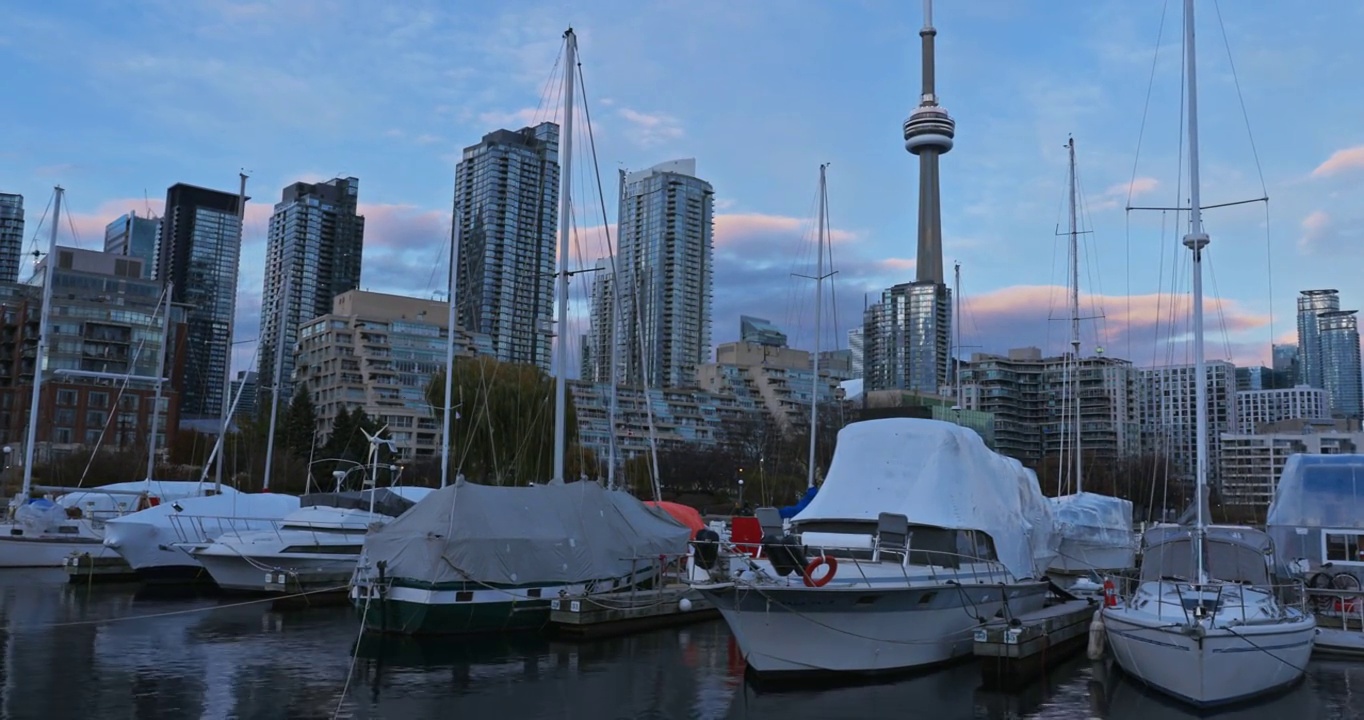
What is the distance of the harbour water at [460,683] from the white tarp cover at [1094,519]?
12.4 meters

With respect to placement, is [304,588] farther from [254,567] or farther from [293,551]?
[254,567]

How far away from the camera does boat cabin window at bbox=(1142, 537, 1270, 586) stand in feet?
73.6

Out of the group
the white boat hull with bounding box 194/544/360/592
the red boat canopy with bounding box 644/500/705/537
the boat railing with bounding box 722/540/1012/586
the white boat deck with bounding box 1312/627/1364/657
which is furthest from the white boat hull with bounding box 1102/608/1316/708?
the white boat hull with bounding box 194/544/360/592

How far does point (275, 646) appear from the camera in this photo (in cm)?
2217

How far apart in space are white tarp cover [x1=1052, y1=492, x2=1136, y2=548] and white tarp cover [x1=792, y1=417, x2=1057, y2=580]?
38.8 feet

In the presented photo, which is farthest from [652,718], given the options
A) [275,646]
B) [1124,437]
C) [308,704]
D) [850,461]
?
[1124,437]

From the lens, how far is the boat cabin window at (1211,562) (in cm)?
2244

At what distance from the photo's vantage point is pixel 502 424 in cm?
6353

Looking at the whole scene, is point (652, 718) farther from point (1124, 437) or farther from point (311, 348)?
point (1124, 437)

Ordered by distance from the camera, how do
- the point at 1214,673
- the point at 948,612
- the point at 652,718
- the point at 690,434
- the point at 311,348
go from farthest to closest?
the point at 690,434 < the point at 311,348 < the point at 948,612 < the point at 1214,673 < the point at 652,718

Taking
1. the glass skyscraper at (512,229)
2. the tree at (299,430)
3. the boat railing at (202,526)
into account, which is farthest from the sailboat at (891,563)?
the glass skyscraper at (512,229)

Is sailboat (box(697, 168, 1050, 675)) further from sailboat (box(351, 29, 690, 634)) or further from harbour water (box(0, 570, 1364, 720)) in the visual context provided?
sailboat (box(351, 29, 690, 634))

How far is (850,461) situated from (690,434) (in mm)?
138892

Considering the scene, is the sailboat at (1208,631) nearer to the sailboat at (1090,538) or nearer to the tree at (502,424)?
the sailboat at (1090,538)
